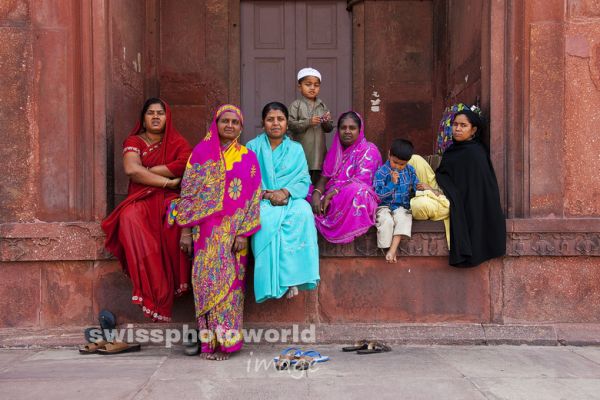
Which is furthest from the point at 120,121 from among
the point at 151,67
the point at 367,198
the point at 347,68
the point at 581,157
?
the point at 581,157

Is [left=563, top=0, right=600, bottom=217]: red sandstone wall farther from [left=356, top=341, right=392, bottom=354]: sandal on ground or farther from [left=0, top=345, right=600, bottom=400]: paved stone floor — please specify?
[left=356, top=341, right=392, bottom=354]: sandal on ground

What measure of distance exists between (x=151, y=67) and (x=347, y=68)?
7.29 ft

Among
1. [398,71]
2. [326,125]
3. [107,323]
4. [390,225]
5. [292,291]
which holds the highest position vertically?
[398,71]

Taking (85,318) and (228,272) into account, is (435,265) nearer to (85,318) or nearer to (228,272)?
(228,272)

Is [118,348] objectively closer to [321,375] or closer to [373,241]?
[321,375]

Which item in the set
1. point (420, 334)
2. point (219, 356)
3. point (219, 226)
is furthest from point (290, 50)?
point (219, 356)

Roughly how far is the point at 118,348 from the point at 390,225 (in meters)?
2.27

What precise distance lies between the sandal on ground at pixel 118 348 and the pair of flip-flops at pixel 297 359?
1.15m

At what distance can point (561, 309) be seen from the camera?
4961 millimetres

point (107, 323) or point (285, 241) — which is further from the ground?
point (285, 241)

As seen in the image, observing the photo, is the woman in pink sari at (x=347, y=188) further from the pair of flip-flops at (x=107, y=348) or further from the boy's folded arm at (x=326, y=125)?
the pair of flip-flops at (x=107, y=348)

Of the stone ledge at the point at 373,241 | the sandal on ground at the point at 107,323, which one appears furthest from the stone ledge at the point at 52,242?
the sandal on ground at the point at 107,323

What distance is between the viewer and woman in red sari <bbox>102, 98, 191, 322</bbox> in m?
4.58

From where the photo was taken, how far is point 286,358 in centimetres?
411
